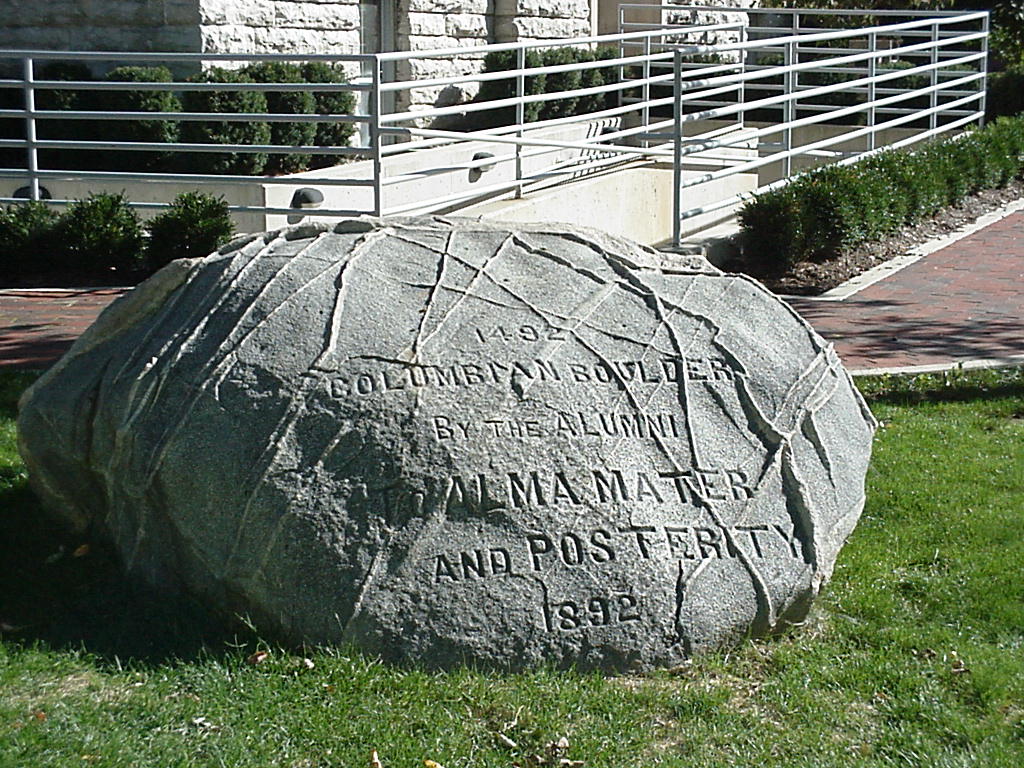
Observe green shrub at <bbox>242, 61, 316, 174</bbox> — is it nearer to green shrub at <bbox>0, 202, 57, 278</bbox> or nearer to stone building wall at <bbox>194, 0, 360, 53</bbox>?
stone building wall at <bbox>194, 0, 360, 53</bbox>

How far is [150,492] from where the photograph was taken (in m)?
4.73

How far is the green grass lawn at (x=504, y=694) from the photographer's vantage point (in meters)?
3.98

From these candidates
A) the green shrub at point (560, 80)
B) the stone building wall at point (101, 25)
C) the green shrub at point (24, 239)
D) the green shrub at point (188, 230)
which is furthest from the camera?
the green shrub at point (560, 80)

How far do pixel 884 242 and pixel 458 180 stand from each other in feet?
13.2

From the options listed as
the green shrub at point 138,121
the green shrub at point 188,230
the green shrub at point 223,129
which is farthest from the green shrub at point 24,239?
the green shrub at point 223,129

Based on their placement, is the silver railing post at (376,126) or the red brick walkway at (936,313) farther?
→ the silver railing post at (376,126)

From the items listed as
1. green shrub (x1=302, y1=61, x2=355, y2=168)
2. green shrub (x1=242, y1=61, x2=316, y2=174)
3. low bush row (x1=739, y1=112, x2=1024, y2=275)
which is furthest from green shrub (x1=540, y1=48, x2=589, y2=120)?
low bush row (x1=739, y1=112, x2=1024, y2=275)

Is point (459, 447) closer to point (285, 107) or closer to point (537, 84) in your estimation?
point (285, 107)

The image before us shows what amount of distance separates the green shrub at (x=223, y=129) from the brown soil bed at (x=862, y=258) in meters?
4.51

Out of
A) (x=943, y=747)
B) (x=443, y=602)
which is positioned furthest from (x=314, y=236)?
(x=943, y=747)

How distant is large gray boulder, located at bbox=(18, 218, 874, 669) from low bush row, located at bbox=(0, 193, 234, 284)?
5100 mm

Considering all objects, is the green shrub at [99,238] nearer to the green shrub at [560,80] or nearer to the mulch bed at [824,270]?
the mulch bed at [824,270]

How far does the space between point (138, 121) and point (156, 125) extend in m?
0.17

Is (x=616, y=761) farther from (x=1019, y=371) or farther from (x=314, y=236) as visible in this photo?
(x=1019, y=371)
